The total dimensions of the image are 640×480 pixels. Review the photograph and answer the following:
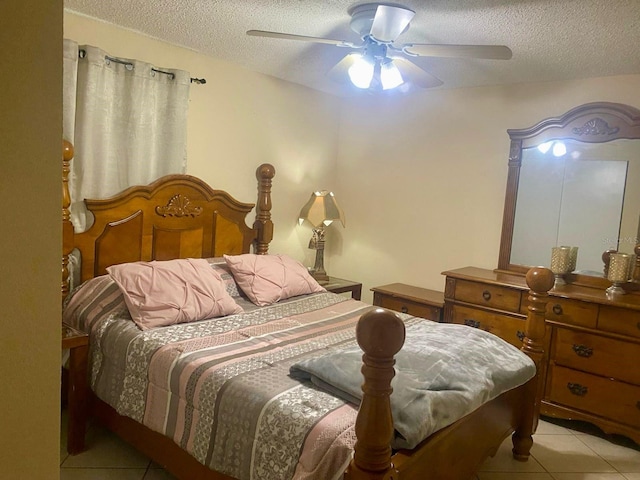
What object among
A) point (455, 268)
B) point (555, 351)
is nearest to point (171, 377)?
point (555, 351)

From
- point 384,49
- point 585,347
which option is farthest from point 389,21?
point 585,347

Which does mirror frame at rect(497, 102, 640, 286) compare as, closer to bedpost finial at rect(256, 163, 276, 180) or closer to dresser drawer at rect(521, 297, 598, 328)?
dresser drawer at rect(521, 297, 598, 328)

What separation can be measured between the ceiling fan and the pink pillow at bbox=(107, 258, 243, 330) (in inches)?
50.8

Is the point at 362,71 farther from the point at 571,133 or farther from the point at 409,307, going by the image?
the point at 409,307

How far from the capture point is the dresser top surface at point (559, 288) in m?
2.70

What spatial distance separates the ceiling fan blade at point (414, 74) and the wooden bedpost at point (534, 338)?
3.67ft

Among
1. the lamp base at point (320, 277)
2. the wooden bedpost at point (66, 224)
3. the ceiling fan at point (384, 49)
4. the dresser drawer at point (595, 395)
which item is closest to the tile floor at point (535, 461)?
the dresser drawer at point (595, 395)

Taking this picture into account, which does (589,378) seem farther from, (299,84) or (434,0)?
(299,84)

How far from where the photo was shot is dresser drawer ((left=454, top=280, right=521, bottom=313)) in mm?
3057

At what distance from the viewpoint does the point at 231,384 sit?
1.78m

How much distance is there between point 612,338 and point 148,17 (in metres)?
3.10

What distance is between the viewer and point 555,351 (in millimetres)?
2898

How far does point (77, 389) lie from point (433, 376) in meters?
1.64

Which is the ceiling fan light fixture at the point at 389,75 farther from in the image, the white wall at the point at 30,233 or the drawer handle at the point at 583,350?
the white wall at the point at 30,233
